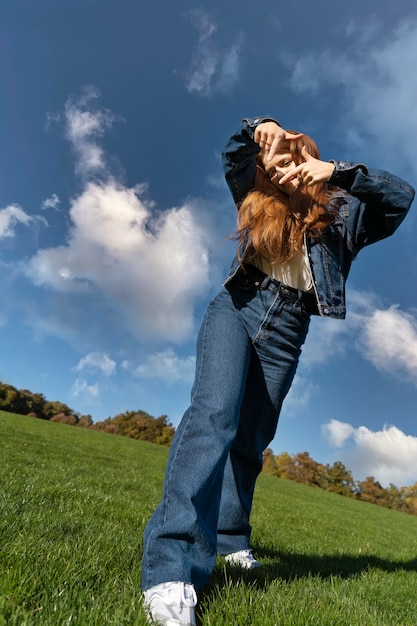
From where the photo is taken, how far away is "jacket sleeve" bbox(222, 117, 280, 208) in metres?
2.95

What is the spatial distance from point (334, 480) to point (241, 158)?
55.6 metres

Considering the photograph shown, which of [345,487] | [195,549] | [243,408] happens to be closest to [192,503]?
[195,549]

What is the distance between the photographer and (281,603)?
7.73ft

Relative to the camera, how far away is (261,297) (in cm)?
300

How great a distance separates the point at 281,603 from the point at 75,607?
41.5 inches

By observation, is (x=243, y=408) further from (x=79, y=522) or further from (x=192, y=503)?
(x=79, y=522)

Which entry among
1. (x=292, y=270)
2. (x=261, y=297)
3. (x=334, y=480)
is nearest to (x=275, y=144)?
(x=292, y=270)

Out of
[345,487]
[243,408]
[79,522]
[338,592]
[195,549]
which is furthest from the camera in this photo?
[345,487]

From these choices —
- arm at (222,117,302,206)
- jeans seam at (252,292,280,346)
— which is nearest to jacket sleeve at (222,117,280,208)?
arm at (222,117,302,206)

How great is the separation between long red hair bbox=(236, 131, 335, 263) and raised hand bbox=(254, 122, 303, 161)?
0.11 meters

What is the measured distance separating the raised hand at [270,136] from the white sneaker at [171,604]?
2397 mm

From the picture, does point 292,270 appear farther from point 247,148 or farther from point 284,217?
point 247,148

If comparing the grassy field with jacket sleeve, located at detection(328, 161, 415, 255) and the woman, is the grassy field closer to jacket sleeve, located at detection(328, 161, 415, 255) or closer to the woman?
the woman

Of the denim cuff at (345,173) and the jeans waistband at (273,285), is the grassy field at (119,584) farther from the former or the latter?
the denim cuff at (345,173)
